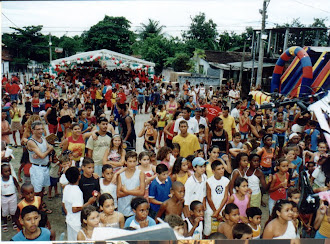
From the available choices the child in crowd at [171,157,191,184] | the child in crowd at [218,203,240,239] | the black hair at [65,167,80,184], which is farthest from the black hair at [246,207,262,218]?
the black hair at [65,167,80,184]

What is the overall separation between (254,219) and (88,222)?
161cm

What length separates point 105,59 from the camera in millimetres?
10266

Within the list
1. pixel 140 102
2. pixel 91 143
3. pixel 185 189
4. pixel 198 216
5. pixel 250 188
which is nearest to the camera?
pixel 198 216

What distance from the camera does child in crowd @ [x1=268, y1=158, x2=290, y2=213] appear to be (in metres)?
3.91

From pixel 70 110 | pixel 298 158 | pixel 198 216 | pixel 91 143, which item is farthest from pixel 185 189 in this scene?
pixel 70 110

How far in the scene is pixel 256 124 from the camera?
6246 millimetres

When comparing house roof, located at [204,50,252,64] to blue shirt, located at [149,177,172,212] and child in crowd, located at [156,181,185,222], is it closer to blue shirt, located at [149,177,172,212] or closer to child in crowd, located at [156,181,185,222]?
blue shirt, located at [149,177,172,212]

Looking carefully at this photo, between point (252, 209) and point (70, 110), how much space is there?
417cm

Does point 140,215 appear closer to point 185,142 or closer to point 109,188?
point 109,188

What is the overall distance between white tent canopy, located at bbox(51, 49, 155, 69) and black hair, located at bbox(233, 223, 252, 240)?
6.32 metres

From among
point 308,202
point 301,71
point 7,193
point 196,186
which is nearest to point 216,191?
point 196,186

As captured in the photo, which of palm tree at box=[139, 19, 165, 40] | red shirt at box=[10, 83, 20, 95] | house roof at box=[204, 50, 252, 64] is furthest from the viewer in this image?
house roof at box=[204, 50, 252, 64]

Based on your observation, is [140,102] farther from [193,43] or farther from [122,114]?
[122,114]

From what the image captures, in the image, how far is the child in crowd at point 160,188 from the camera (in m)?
3.61
